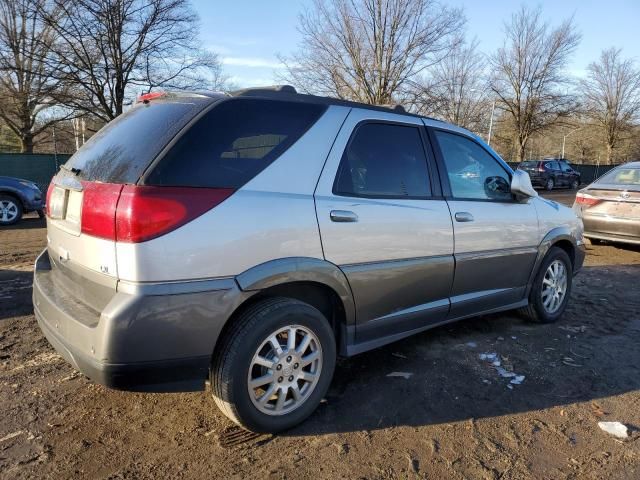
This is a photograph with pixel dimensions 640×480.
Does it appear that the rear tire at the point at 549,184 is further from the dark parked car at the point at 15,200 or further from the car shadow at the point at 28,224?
the dark parked car at the point at 15,200

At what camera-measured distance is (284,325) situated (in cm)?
266

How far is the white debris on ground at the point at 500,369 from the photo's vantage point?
3467 mm

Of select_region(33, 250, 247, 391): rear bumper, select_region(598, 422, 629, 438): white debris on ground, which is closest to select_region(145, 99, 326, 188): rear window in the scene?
select_region(33, 250, 247, 391): rear bumper

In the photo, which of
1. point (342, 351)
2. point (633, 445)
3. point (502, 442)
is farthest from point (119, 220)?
point (633, 445)

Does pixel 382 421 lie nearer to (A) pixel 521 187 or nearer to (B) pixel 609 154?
(A) pixel 521 187

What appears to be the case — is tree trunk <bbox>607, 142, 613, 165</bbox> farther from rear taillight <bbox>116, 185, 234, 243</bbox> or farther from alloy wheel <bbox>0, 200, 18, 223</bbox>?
rear taillight <bbox>116, 185, 234, 243</bbox>

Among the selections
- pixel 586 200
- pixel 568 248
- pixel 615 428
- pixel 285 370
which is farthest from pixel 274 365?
pixel 586 200

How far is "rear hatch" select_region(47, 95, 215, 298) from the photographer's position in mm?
2371

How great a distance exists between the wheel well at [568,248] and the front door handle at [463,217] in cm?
151

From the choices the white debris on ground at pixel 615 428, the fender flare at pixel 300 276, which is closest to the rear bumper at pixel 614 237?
the white debris on ground at pixel 615 428

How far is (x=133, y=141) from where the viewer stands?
2629 millimetres

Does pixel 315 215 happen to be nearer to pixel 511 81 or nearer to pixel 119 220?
pixel 119 220

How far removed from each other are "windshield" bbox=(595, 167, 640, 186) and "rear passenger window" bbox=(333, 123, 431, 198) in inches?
243

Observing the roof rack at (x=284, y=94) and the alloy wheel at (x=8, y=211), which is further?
the alloy wheel at (x=8, y=211)
